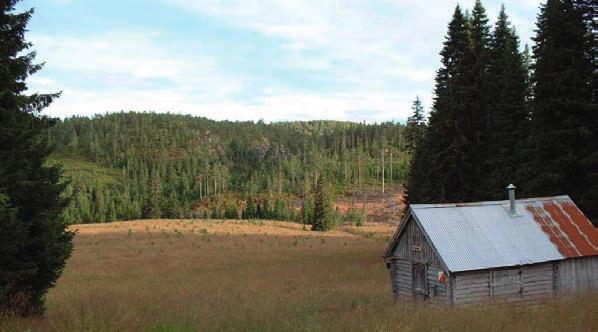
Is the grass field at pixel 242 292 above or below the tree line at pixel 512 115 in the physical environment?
below

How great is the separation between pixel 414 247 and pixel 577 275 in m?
6.54

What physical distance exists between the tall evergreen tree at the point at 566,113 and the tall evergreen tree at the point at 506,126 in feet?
5.61

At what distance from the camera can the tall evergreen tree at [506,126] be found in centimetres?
2905

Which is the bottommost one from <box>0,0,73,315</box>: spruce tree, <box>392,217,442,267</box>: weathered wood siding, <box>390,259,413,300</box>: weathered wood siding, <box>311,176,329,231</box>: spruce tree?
<box>311,176,329,231</box>: spruce tree

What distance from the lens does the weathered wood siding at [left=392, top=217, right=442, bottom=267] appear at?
1972 centimetres

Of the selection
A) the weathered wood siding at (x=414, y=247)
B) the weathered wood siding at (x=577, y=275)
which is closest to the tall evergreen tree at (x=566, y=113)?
the weathered wood siding at (x=577, y=275)

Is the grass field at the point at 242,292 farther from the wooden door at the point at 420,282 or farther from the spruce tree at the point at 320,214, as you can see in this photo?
the spruce tree at the point at 320,214

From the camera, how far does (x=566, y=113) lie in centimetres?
A: 2520

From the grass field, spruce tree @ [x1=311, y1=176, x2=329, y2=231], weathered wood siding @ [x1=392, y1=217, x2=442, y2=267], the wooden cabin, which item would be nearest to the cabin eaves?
the wooden cabin

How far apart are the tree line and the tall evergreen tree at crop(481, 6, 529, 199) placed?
0.19ft

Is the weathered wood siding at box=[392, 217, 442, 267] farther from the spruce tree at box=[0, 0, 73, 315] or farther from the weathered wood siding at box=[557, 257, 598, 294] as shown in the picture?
the spruce tree at box=[0, 0, 73, 315]

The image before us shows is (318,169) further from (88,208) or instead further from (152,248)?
(152,248)

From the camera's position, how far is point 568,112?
82.5ft

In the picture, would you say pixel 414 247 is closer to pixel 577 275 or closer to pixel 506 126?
pixel 577 275
